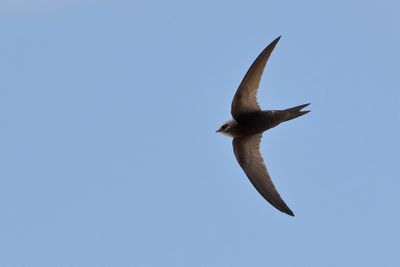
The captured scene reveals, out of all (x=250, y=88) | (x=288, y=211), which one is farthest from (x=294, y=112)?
(x=288, y=211)

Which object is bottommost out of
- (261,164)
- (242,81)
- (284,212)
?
(284,212)

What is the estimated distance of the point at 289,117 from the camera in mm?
12727

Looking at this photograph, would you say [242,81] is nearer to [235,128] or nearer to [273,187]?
[235,128]

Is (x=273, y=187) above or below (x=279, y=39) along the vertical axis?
below

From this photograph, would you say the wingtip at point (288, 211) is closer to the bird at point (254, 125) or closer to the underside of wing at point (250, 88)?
the bird at point (254, 125)

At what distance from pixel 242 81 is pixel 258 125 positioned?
0.74m

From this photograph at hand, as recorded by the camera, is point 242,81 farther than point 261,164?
No

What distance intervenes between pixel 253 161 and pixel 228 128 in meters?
0.71

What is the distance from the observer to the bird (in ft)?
41.5

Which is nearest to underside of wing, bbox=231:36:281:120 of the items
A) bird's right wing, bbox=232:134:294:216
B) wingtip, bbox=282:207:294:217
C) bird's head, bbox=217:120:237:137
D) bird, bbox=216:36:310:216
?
bird, bbox=216:36:310:216

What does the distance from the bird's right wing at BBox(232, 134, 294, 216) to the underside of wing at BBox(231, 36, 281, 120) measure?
56 centimetres

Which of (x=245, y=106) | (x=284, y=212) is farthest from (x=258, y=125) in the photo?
(x=284, y=212)

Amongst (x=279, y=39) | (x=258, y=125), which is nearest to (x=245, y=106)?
(x=258, y=125)

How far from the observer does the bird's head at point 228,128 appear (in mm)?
13203
